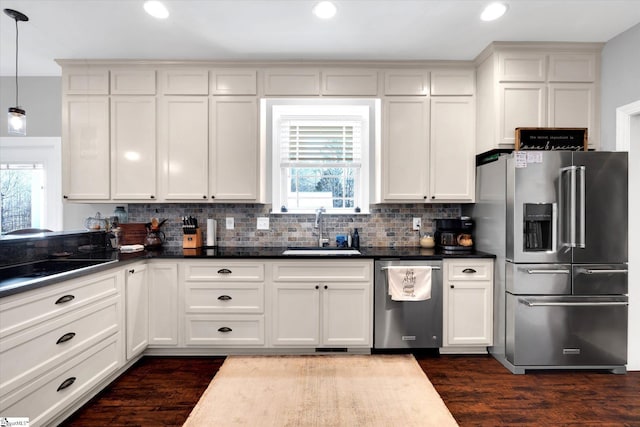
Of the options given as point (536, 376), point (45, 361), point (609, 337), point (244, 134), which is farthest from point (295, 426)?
point (609, 337)

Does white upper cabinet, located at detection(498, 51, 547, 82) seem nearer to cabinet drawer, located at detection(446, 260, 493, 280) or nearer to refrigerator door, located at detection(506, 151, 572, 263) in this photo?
refrigerator door, located at detection(506, 151, 572, 263)

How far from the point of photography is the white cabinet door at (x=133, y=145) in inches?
126

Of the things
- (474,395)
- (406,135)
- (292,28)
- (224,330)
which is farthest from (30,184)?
(474,395)

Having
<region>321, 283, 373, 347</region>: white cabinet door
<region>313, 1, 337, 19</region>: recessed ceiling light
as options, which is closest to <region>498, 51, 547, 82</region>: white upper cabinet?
<region>313, 1, 337, 19</region>: recessed ceiling light

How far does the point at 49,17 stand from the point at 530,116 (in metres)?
3.96

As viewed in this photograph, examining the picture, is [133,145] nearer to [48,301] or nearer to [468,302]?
[48,301]

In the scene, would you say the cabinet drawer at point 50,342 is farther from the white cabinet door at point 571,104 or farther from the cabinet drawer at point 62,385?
the white cabinet door at point 571,104

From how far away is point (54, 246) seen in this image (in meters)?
2.62

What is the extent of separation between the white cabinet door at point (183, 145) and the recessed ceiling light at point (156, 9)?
0.79m

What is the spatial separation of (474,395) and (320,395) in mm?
1624

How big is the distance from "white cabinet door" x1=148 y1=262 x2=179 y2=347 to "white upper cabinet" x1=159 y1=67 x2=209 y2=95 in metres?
1.62

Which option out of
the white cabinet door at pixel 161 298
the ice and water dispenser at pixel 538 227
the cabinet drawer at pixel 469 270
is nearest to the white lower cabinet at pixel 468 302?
the cabinet drawer at pixel 469 270

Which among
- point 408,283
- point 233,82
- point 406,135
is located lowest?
point 408,283

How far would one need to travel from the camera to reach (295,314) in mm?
2932
